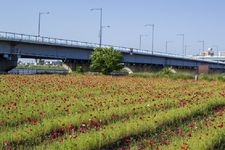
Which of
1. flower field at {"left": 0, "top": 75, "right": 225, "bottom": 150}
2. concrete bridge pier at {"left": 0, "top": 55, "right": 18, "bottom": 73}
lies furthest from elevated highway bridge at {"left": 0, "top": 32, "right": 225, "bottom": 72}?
flower field at {"left": 0, "top": 75, "right": 225, "bottom": 150}

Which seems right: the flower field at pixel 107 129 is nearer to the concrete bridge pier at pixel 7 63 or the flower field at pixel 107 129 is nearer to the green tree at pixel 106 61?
the green tree at pixel 106 61

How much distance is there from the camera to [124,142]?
30.1 ft

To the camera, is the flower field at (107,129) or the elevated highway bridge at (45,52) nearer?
the flower field at (107,129)

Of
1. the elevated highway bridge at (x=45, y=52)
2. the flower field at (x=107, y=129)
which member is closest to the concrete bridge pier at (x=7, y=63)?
the elevated highway bridge at (x=45, y=52)

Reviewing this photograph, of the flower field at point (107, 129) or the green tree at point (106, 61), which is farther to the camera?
the green tree at point (106, 61)

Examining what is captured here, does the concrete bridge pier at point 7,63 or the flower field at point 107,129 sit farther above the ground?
the concrete bridge pier at point 7,63

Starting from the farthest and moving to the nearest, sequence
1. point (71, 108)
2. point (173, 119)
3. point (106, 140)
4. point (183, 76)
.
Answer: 1. point (183, 76)
2. point (71, 108)
3. point (173, 119)
4. point (106, 140)

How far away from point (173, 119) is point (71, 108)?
3.53 m

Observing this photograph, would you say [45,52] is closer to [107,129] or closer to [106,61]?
[106,61]

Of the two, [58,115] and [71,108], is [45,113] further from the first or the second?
[71,108]

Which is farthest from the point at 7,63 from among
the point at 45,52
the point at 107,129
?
the point at 107,129

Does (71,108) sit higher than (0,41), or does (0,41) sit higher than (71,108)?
(0,41)

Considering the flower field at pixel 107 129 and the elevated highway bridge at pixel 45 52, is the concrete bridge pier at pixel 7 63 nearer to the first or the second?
the elevated highway bridge at pixel 45 52

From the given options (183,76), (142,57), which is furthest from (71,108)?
(142,57)
